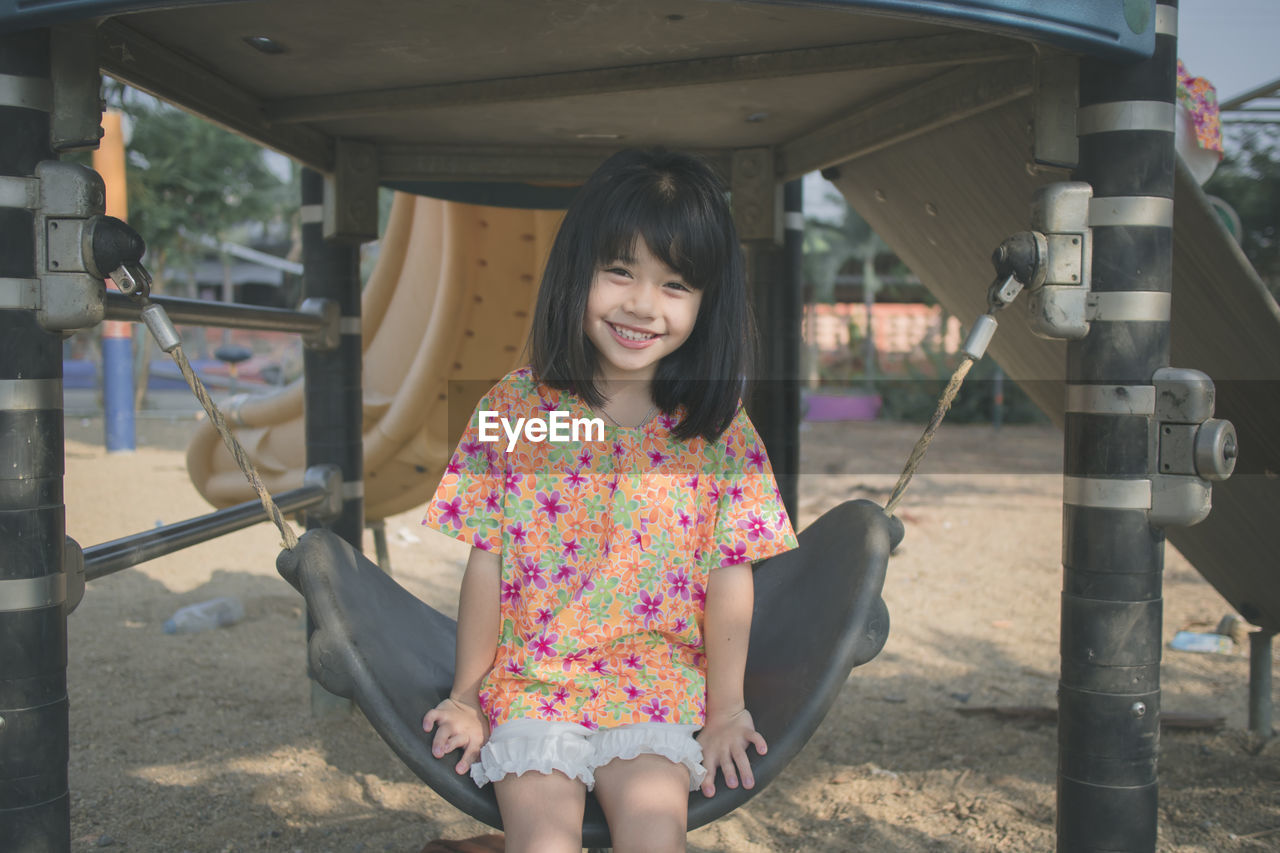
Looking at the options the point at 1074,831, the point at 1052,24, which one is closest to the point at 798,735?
the point at 1074,831

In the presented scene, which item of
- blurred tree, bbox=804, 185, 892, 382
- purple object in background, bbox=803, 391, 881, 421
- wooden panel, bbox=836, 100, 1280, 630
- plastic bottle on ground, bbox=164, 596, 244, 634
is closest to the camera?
wooden panel, bbox=836, 100, 1280, 630

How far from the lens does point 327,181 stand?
9.48 feet

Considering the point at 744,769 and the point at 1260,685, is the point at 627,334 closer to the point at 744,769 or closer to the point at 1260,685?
the point at 744,769

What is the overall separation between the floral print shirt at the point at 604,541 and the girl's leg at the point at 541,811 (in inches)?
5.1

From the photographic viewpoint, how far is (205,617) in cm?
416

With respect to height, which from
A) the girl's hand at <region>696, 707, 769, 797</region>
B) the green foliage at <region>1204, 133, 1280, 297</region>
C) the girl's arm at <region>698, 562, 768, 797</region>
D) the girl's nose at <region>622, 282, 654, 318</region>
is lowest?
the girl's hand at <region>696, 707, 769, 797</region>

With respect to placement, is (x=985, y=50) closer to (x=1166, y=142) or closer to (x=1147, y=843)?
(x=1166, y=142)

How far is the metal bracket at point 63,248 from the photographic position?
149 cm

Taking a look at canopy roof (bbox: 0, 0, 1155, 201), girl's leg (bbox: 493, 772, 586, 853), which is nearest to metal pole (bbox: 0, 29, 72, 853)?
canopy roof (bbox: 0, 0, 1155, 201)

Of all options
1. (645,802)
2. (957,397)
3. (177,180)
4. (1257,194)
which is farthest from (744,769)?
(177,180)

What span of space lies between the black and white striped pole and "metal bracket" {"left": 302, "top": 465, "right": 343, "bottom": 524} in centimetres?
188

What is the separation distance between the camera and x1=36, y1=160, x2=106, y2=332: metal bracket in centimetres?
149

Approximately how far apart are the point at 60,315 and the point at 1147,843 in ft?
5.65

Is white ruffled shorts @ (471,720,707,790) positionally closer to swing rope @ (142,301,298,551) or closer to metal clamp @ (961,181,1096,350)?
swing rope @ (142,301,298,551)
